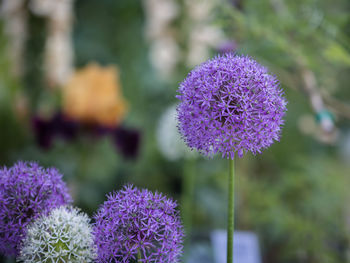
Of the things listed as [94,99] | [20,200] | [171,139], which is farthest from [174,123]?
[20,200]

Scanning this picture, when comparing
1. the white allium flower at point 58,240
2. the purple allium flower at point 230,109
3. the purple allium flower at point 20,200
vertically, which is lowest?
the white allium flower at point 58,240

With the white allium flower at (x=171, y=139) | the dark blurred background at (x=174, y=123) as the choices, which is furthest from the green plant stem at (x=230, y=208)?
the white allium flower at (x=171, y=139)

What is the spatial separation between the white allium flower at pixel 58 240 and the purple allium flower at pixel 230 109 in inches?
9.8

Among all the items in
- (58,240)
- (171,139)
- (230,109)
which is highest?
(171,139)

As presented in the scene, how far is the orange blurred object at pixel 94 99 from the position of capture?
2479 millimetres

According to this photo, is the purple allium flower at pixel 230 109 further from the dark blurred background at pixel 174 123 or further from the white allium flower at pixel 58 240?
the dark blurred background at pixel 174 123

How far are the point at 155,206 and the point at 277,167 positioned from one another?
338 centimetres

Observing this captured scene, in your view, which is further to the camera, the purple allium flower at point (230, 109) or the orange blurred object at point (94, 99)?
the orange blurred object at point (94, 99)

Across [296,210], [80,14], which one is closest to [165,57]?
[296,210]

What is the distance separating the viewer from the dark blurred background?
1703 millimetres

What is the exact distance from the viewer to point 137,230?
0.69 metres

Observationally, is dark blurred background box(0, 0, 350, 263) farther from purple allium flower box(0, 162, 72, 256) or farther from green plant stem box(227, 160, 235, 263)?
purple allium flower box(0, 162, 72, 256)

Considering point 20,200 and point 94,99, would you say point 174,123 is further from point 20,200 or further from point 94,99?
point 20,200

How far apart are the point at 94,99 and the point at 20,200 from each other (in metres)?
1.78
